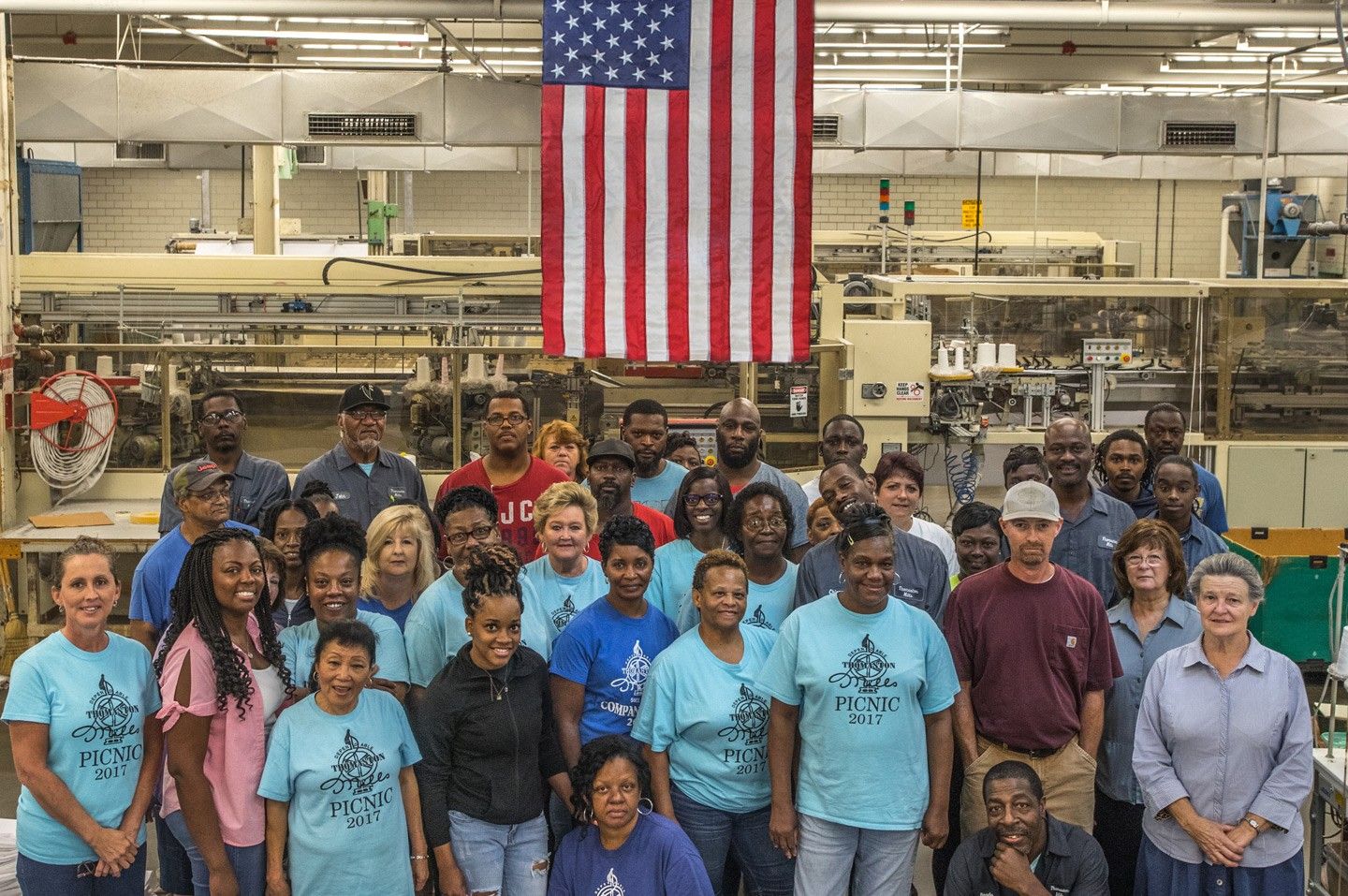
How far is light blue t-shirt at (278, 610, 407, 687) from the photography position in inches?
137

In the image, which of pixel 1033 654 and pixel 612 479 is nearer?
pixel 1033 654

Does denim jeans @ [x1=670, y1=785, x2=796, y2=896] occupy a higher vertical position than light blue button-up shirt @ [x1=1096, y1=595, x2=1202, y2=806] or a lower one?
lower

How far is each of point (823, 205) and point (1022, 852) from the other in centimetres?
1742

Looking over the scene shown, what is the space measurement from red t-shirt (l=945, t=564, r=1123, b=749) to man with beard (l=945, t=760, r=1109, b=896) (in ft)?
1.01

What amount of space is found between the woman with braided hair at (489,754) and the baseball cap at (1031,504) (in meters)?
1.30

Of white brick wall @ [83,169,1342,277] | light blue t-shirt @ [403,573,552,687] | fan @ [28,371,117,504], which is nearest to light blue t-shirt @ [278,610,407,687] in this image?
light blue t-shirt @ [403,573,552,687]

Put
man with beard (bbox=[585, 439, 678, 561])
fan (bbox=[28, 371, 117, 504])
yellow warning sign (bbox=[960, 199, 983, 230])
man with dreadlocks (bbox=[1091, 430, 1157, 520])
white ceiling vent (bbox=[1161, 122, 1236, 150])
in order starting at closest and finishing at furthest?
man with beard (bbox=[585, 439, 678, 561]), man with dreadlocks (bbox=[1091, 430, 1157, 520]), fan (bbox=[28, 371, 117, 504]), white ceiling vent (bbox=[1161, 122, 1236, 150]), yellow warning sign (bbox=[960, 199, 983, 230])

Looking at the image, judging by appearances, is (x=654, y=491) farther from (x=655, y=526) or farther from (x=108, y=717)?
(x=108, y=717)

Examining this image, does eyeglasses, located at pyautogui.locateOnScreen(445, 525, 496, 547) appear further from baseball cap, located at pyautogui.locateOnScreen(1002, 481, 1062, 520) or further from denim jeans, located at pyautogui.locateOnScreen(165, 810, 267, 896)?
baseball cap, located at pyautogui.locateOnScreen(1002, 481, 1062, 520)

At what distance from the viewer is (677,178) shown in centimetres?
538

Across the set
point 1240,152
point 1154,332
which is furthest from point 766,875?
point 1240,152

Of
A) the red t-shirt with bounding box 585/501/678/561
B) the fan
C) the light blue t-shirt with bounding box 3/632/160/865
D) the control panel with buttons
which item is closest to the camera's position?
the light blue t-shirt with bounding box 3/632/160/865

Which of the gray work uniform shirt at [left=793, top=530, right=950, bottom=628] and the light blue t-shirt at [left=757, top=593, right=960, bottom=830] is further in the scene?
the gray work uniform shirt at [left=793, top=530, right=950, bottom=628]

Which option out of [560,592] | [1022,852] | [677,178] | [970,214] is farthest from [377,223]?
[1022,852]
